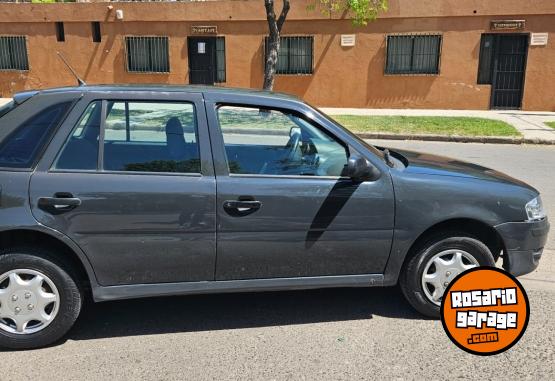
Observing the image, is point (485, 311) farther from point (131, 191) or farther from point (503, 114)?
point (503, 114)

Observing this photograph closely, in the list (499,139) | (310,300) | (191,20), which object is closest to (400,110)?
(499,139)

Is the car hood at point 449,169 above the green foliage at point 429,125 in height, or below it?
above

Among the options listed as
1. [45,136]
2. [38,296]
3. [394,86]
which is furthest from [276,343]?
[394,86]

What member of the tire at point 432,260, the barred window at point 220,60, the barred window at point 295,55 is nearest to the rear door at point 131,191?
the tire at point 432,260

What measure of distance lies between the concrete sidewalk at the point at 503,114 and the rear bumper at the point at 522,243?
10.6 meters

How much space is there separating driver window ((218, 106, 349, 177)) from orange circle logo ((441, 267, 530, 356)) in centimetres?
105

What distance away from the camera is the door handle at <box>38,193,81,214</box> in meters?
3.11

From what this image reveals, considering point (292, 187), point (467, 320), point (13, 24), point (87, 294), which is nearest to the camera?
point (467, 320)

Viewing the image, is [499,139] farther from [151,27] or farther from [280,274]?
[151,27]

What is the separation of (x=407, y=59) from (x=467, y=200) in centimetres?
1564

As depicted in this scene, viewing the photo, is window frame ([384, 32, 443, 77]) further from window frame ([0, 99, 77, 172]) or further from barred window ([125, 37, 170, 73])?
window frame ([0, 99, 77, 172])

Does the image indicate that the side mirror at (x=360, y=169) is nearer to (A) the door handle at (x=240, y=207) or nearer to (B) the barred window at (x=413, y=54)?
(A) the door handle at (x=240, y=207)

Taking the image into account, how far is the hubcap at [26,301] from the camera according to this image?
3.18m

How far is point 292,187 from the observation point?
11.0 ft
